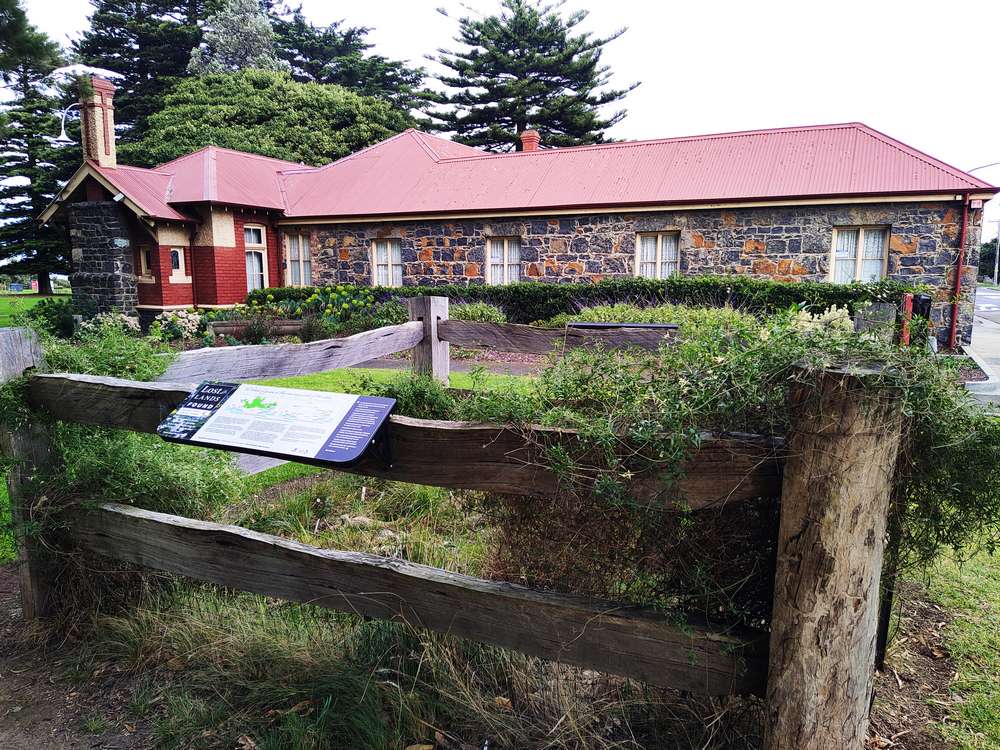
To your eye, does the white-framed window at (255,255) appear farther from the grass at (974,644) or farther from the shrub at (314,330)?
the grass at (974,644)

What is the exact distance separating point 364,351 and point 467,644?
266cm

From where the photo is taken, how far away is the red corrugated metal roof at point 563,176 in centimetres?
1552

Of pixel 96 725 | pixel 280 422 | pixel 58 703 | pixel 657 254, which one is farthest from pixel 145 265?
pixel 280 422

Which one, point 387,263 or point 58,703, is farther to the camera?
point 387,263

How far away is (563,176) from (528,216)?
67.8 inches

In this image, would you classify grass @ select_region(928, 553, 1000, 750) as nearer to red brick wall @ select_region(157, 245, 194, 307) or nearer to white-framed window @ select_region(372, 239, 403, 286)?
white-framed window @ select_region(372, 239, 403, 286)

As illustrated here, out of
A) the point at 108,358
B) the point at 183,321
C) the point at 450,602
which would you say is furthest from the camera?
the point at 183,321

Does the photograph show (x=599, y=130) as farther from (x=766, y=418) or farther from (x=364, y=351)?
(x=766, y=418)

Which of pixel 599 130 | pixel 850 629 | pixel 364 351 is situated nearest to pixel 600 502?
pixel 850 629

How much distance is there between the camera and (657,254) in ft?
55.7

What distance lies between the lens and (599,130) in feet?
109

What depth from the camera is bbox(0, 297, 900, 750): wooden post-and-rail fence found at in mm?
1840

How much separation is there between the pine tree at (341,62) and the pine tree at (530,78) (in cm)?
553

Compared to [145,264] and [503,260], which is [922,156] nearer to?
[503,260]
